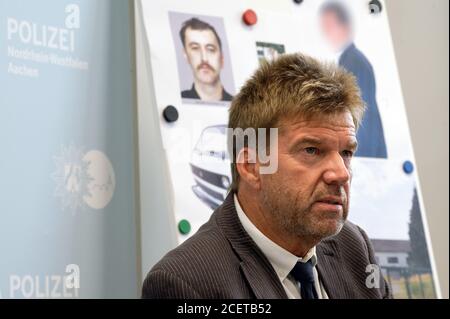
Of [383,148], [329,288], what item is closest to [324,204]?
[329,288]

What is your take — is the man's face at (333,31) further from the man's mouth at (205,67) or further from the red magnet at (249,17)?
the man's mouth at (205,67)

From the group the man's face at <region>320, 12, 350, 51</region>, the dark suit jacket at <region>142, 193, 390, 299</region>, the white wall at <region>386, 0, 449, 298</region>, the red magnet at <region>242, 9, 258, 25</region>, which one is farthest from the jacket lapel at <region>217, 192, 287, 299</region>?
the white wall at <region>386, 0, 449, 298</region>

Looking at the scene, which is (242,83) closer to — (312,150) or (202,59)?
(202,59)

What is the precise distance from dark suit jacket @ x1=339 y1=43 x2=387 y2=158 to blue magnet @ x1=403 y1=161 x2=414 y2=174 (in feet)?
0.30

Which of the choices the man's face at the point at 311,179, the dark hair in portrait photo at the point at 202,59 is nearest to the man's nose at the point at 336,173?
the man's face at the point at 311,179

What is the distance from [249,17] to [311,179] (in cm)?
115

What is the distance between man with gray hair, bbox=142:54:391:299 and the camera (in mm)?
1941

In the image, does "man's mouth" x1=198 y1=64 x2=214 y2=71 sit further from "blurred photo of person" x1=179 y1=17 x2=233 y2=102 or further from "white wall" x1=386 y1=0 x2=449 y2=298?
"white wall" x1=386 y1=0 x2=449 y2=298

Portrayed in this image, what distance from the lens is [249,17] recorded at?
3.01 meters

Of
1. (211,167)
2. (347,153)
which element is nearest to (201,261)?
(347,153)

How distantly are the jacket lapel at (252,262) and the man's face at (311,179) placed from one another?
0.31 ft

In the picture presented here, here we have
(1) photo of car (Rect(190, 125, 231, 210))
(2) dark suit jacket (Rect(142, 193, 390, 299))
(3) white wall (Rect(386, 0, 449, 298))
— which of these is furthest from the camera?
(3) white wall (Rect(386, 0, 449, 298))

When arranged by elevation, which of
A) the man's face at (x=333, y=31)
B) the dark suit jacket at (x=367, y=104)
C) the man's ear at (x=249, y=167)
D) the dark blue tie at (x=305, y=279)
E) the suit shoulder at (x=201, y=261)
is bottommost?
the dark blue tie at (x=305, y=279)

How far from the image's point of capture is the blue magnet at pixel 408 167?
3.24 m
